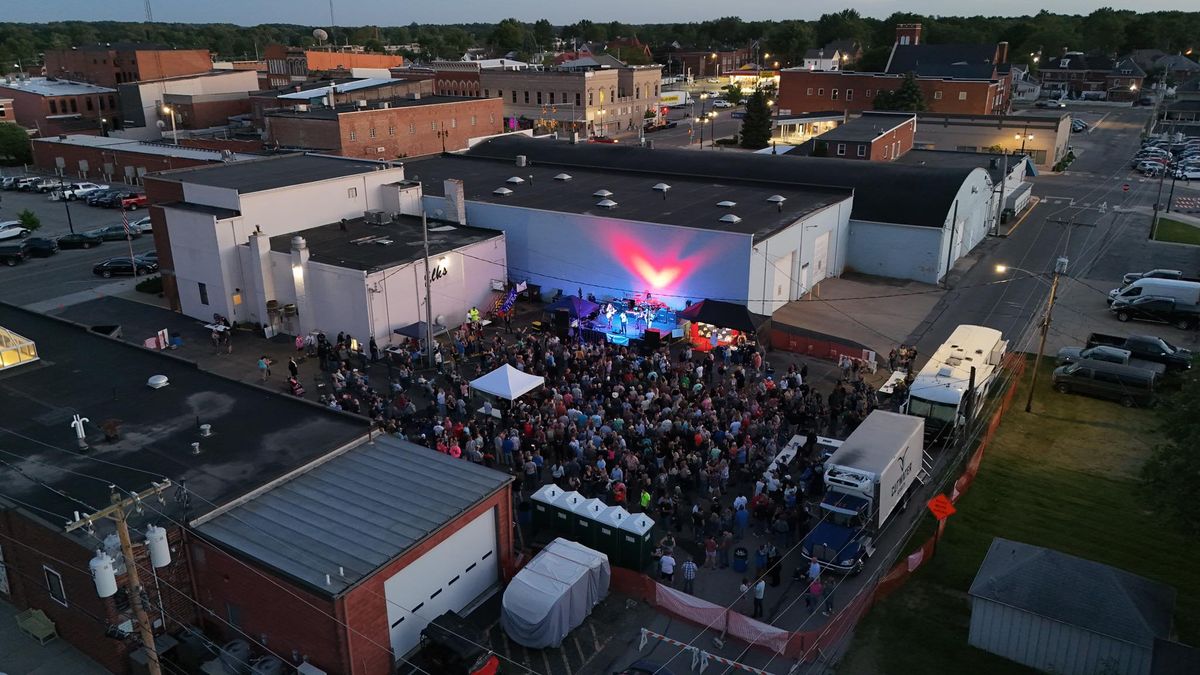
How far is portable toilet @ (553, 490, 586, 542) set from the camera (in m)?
20.0

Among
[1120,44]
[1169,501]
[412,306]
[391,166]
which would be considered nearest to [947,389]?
[1169,501]

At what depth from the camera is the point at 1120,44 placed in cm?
17088

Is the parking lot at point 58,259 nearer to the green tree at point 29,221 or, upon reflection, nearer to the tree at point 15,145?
the green tree at point 29,221

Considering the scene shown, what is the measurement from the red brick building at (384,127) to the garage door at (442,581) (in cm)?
4679

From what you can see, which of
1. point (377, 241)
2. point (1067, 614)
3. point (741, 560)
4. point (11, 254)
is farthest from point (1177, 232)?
point (11, 254)

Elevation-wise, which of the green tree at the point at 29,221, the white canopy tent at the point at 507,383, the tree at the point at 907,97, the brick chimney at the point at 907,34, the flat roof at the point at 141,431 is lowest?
the white canopy tent at the point at 507,383

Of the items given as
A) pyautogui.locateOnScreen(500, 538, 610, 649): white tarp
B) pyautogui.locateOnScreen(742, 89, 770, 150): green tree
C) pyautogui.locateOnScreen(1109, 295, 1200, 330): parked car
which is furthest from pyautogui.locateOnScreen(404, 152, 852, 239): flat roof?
pyautogui.locateOnScreen(742, 89, 770, 150): green tree

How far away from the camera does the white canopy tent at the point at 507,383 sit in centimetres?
2634

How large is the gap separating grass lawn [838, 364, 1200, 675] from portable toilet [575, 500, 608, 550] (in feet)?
20.6

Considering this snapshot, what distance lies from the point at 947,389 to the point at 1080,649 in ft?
36.3

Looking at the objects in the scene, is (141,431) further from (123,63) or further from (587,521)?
(123,63)

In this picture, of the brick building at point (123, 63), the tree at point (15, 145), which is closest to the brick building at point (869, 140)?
the tree at point (15, 145)

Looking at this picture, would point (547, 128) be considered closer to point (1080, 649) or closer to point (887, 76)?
point (887, 76)

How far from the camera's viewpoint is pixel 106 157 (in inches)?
2702
